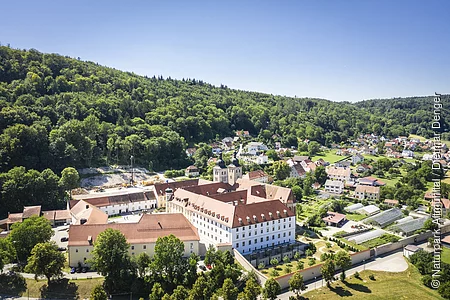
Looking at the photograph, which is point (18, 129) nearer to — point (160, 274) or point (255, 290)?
point (160, 274)

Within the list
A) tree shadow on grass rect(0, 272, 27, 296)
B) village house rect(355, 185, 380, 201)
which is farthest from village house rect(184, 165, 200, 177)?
tree shadow on grass rect(0, 272, 27, 296)

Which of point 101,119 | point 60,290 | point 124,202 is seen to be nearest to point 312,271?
point 60,290

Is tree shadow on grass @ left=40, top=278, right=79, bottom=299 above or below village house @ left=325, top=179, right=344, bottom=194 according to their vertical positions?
below

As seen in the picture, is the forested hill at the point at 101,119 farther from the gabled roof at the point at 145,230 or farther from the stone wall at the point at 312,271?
the stone wall at the point at 312,271

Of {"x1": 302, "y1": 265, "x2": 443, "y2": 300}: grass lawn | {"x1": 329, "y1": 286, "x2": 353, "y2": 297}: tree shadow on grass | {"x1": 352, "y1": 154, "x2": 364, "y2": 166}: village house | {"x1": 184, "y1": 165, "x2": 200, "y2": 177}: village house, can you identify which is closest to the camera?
{"x1": 302, "y1": 265, "x2": 443, "y2": 300}: grass lawn

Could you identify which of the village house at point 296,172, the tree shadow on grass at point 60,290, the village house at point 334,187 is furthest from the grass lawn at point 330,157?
the tree shadow on grass at point 60,290

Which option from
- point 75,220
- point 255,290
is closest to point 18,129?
point 75,220

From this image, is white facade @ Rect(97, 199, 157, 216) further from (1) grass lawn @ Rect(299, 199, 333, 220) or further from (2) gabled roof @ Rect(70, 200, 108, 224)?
(1) grass lawn @ Rect(299, 199, 333, 220)
